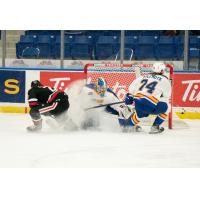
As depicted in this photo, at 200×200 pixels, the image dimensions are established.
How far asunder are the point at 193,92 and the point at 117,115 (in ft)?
6.37

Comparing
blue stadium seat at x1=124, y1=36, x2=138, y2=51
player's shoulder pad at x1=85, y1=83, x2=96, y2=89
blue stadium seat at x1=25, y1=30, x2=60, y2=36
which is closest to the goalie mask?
player's shoulder pad at x1=85, y1=83, x2=96, y2=89

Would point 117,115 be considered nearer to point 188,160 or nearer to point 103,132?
point 103,132

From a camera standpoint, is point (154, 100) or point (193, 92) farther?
point (193, 92)

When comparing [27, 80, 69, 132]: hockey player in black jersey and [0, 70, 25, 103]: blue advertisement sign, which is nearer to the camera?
[27, 80, 69, 132]: hockey player in black jersey

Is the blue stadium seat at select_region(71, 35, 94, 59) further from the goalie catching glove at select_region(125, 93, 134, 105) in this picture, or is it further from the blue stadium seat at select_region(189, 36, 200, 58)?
the goalie catching glove at select_region(125, 93, 134, 105)

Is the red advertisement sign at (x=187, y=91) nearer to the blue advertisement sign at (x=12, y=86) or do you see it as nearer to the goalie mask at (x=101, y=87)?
the goalie mask at (x=101, y=87)

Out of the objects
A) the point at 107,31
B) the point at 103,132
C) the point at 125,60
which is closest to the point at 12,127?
the point at 103,132

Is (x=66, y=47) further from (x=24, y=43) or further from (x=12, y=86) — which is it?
(x=12, y=86)

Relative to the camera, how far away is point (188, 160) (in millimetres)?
5723

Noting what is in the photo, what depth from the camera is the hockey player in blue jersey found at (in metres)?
7.34

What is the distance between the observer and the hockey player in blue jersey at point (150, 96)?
734 centimetres

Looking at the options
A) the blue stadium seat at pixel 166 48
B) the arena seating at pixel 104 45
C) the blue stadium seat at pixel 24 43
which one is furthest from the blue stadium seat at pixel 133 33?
the blue stadium seat at pixel 24 43

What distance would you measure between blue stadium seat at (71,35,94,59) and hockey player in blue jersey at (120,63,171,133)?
112 inches

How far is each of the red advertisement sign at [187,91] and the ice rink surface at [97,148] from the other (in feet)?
3.66
